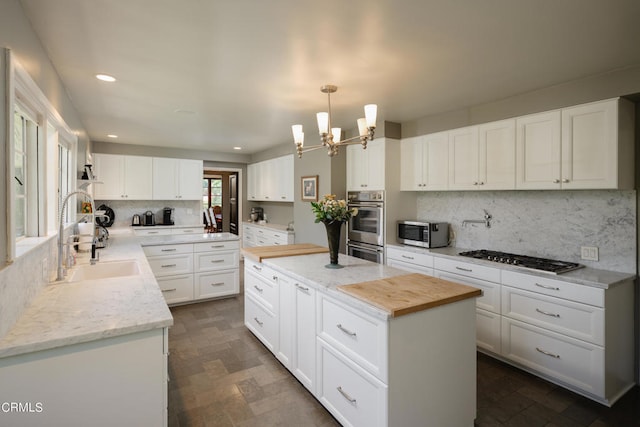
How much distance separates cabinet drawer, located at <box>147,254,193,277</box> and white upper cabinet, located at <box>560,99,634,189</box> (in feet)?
13.5

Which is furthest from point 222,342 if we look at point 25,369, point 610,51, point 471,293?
point 610,51

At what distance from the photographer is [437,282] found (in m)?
2.15

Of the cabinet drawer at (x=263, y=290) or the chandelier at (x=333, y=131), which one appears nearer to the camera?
the chandelier at (x=333, y=131)

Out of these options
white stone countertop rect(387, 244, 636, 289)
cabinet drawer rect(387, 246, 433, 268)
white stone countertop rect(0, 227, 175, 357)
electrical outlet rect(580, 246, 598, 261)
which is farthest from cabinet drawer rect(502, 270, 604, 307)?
white stone countertop rect(0, 227, 175, 357)

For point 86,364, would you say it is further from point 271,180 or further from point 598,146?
point 271,180

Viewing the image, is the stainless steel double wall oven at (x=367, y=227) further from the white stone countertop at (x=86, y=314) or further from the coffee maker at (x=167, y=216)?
the coffee maker at (x=167, y=216)

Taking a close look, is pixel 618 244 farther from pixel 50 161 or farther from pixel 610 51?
pixel 50 161

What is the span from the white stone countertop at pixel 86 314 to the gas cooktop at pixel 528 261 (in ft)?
8.82

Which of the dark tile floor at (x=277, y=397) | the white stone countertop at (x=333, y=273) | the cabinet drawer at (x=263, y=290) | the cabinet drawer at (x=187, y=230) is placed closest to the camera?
the white stone countertop at (x=333, y=273)

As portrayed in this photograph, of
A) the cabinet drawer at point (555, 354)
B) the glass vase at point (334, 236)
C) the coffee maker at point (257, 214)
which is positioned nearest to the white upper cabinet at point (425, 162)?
the cabinet drawer at point (555, 354)

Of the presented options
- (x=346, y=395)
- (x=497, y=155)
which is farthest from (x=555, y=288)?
(x=346, y=395)

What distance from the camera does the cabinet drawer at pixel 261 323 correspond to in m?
2.89

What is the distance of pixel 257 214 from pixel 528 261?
5.62 meters

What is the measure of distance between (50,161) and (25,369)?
1828 mm
